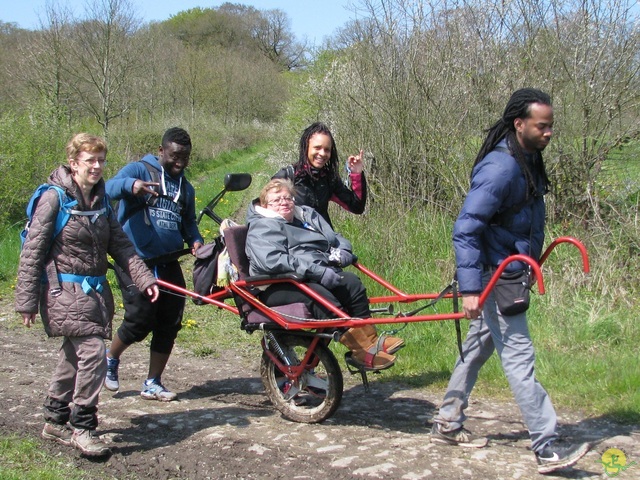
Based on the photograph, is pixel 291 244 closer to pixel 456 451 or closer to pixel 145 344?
pixel 456 451

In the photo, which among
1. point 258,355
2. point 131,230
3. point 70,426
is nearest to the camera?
point 70,426

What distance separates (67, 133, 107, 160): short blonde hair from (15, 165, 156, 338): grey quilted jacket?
128 mm

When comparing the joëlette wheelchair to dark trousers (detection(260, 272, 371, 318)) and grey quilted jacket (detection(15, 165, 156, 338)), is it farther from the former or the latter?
grey quilted jacket (detection(15, 165, 156, 338))

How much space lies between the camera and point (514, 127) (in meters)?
4.23

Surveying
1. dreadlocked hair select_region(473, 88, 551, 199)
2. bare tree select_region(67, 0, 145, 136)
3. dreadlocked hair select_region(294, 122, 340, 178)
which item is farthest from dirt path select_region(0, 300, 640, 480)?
bare tree select_region(67, 0, 145, 136)

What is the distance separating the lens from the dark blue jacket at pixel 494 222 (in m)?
4.05

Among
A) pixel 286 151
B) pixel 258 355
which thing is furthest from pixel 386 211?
pixel 286 151

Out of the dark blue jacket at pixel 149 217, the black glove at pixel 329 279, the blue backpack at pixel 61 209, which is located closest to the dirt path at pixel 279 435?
the black glove at pixel 329 279

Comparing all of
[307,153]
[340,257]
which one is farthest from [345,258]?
[307,153]

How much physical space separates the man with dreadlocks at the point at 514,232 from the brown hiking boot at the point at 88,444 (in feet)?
7.68

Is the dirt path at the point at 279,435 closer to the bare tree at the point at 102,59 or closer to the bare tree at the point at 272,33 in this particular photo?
the bare tree at the point at 102,59

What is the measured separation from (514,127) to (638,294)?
396 centimetres

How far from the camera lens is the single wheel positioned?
4934 millimetres

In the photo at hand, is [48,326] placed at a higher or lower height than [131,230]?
lower
